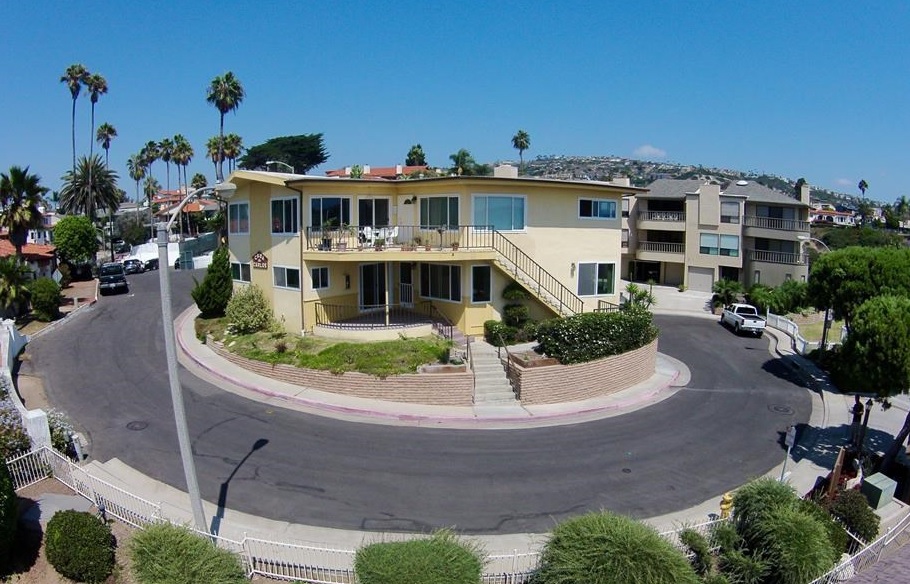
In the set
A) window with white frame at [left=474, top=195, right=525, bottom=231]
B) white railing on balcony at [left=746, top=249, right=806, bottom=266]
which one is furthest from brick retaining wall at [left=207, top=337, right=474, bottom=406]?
white railing on balcony at [left=746, top=249, right=806, bottom=266]

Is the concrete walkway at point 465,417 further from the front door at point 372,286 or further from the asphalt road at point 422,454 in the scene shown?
the front door at point 372,286

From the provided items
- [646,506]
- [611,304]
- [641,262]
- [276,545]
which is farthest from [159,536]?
[641,262]

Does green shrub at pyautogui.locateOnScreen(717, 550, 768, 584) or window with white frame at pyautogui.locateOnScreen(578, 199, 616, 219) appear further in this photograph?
window with white frame at pyautogui.locateOnScreen(578, 199, 616, 219)

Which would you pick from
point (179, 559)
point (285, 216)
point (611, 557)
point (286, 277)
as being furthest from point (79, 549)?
point (285, 216)

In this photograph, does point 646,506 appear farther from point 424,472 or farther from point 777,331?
point 777,331

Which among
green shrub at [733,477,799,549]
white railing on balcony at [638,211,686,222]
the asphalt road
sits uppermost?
white railing on balcony at [638,211,686,222]

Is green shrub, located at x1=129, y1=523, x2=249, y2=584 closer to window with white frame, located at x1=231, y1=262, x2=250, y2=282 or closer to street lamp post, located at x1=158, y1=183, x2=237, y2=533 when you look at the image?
street lamp post, located at x1=158, y1=183, x2=237, y2=533
